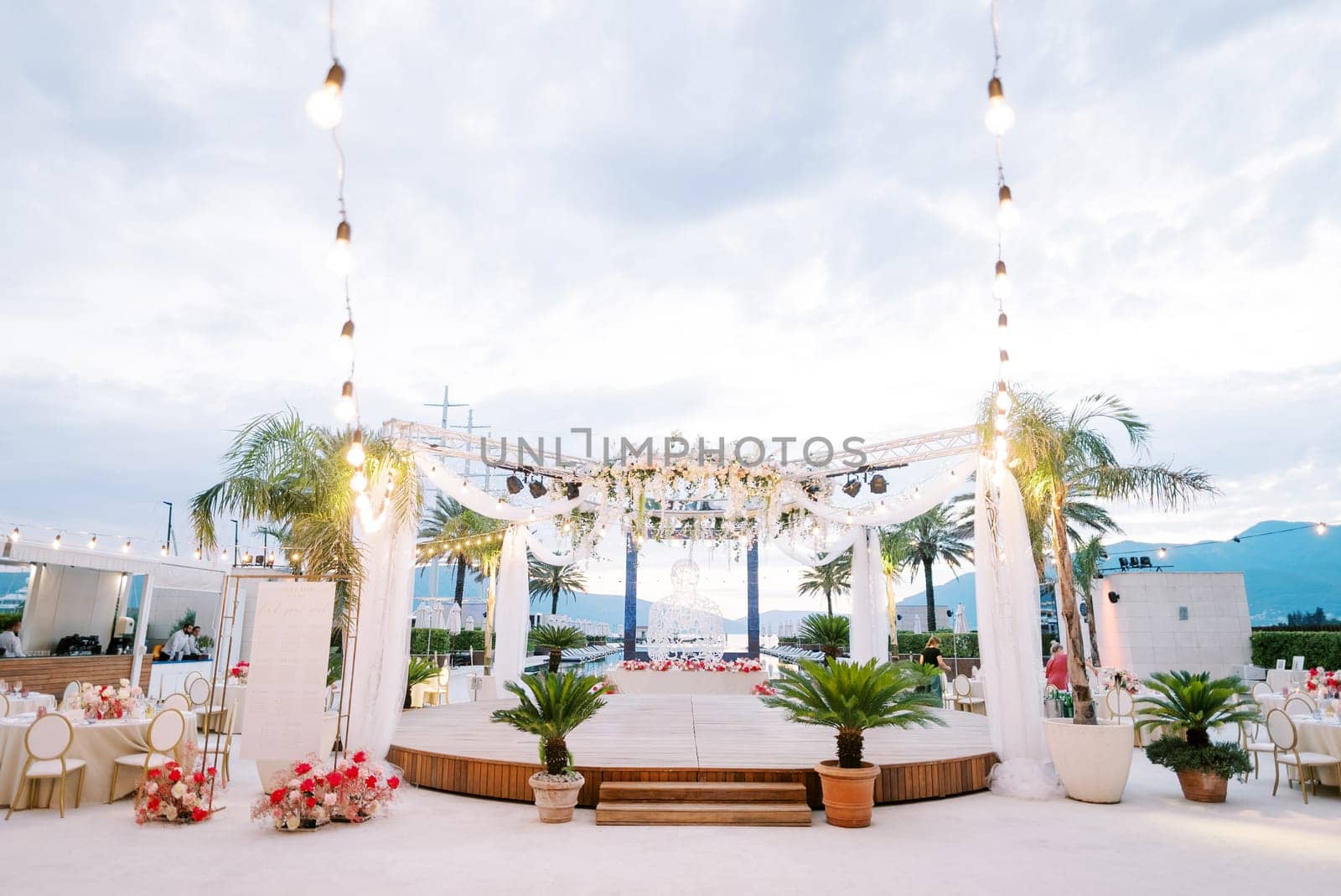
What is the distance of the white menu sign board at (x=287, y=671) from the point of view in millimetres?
5863

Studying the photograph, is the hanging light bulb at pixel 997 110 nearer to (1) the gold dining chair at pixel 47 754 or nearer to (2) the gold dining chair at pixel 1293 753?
(2) the gold dining chair at pixel 1293 753

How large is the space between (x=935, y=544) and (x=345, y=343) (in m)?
20.4

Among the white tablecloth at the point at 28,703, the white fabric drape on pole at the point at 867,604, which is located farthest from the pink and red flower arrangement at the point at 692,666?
the white tablecloth at the point at 28,703

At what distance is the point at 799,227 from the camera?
9523 millimetres

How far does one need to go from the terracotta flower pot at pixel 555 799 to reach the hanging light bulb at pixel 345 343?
11.9ft

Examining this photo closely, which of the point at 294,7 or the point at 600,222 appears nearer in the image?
the point at 294,7

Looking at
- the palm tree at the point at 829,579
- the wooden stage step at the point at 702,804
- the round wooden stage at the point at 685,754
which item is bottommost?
the wooden stage step at the point at 702,804

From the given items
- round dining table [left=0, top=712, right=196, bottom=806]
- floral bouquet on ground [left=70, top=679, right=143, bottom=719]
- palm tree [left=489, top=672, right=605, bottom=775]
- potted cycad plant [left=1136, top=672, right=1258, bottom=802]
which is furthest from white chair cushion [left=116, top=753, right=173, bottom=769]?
potted cycad plant [left=1136, top=672, right=1258, bottom=802]

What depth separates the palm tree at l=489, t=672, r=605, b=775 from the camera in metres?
5.82

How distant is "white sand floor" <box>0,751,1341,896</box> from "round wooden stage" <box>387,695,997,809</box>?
33cm

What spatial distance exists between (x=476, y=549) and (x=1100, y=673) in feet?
41.9

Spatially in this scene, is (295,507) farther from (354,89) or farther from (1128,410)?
(1128,410)

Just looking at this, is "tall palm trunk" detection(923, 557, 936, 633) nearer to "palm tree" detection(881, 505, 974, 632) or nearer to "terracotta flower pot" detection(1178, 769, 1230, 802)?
"palm tree" detection(881, 505, 974, 632)

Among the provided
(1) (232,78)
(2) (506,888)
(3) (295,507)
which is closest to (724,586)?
(3) (295,507)
